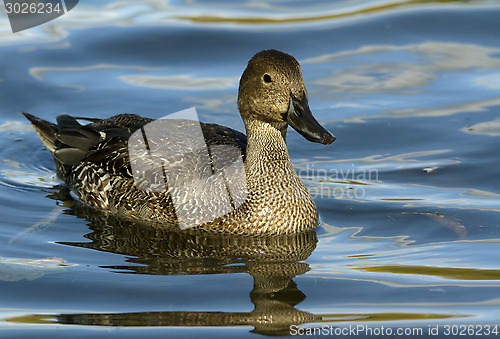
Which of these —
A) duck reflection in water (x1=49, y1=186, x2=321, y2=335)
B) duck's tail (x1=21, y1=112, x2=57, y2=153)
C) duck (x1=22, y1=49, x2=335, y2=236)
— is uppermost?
duck's tail (x1=21, y1=112, x2=57, y2=153)

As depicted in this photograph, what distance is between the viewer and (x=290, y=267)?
7277 millimetres

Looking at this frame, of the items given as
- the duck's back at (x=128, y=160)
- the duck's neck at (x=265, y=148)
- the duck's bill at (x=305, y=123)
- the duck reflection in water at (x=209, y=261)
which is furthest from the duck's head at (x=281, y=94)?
the duck reflection in water at (x=209, y=261)

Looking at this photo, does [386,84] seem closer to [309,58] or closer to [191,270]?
[309,58]

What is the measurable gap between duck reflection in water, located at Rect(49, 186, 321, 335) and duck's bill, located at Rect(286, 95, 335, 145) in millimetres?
1053

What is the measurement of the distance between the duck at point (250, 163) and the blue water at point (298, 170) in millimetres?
239

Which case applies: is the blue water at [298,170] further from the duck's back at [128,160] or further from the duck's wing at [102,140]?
the duck's wing at [102,140]

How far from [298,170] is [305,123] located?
2325 mm

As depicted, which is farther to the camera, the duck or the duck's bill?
the duck

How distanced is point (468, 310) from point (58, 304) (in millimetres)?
3255

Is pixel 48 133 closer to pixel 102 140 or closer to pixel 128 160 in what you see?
pixel 102 140

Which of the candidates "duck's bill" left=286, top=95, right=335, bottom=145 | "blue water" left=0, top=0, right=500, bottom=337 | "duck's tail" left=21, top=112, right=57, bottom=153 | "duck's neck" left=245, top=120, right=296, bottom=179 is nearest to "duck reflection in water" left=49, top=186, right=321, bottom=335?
"blue water" left=0, top=0, right=500, bottom=337

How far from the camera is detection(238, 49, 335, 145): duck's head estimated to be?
25.6ft

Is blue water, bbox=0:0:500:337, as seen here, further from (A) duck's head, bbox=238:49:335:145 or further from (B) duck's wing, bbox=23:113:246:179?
(A) duck's head, bbox=238:49:335:145

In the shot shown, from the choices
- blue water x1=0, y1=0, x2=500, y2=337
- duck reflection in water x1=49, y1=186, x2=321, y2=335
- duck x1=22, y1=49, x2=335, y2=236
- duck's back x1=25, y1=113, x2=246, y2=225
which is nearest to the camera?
Answer: duck reflection in water x1=49, y1=186, x2=321, y2=335
